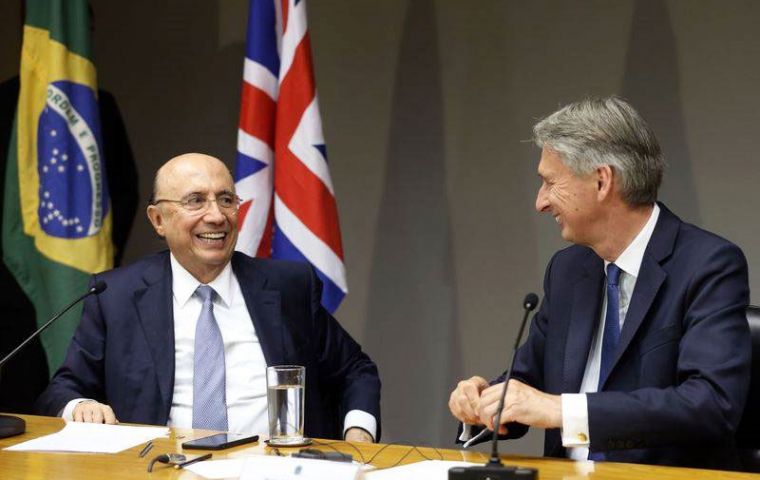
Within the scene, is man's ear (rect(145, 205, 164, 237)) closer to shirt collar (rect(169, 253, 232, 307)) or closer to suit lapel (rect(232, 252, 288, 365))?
shirt collar (rect(169, 253, 232, 307))

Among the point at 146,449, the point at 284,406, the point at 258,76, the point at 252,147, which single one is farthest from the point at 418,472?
the point at 258,76

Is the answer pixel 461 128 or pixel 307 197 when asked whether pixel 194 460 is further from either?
pixel 461 128

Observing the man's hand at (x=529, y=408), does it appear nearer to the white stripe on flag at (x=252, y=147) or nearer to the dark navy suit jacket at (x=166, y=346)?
the dark navy suit jacket at (x=166, y=346)

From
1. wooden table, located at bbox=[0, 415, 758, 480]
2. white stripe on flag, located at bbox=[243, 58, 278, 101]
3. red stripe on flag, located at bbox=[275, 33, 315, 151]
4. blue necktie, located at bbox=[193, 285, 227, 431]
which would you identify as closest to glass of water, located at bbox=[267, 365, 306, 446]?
wooden table, located at bbox=[0, 415, 758, 480]

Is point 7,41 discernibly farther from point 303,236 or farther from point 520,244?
point 520,244

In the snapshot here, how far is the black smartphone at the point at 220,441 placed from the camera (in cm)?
232

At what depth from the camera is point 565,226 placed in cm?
260

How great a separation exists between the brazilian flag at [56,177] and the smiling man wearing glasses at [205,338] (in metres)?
1.13

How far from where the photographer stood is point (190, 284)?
3.12 meters

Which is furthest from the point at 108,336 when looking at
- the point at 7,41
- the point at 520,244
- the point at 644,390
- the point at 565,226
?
the point at 7,41

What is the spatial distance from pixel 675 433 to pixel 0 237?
320 centimetres

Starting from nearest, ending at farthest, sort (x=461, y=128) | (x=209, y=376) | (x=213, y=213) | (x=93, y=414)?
(x=93, y=414) < (x=209, y=376) < (x=213, y=213) < (x=461, y=128)

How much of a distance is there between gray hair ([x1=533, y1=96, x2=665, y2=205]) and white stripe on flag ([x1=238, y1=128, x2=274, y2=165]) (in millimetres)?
1816

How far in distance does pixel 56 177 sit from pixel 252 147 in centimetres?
82
